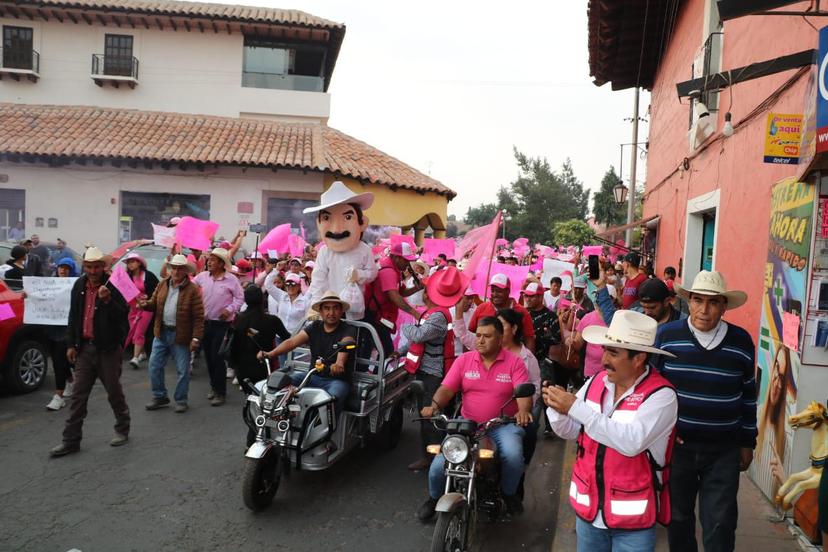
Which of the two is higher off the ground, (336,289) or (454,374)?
(336,289)

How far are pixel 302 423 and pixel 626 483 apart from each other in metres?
2.89

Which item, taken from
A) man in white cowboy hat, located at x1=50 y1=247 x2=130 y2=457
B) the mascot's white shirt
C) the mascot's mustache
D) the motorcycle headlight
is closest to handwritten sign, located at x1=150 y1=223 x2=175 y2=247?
man in white cowboy hat, located at x1=50 y1=247 x2=130 y2=457

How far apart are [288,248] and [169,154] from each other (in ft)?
25.7

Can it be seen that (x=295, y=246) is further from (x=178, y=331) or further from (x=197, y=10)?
(x=197, y=10)

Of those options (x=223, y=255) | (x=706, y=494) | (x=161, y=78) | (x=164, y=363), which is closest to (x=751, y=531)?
(x=706, y=494)

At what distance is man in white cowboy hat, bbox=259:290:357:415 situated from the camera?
17.7 ft

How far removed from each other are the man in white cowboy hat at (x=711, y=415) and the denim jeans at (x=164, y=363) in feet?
18.4

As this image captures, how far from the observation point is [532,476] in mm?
5992

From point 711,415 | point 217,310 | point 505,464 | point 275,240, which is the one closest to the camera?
point 711,415

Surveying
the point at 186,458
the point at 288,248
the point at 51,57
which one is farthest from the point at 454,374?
the point at 51,57

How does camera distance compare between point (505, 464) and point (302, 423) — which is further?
point (302, 423)

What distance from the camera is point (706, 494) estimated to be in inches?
148

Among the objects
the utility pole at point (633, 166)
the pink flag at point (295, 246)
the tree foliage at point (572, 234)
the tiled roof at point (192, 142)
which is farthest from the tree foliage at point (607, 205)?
the pink flag at point (295, 246)

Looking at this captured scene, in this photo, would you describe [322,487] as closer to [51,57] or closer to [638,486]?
[638,486]
